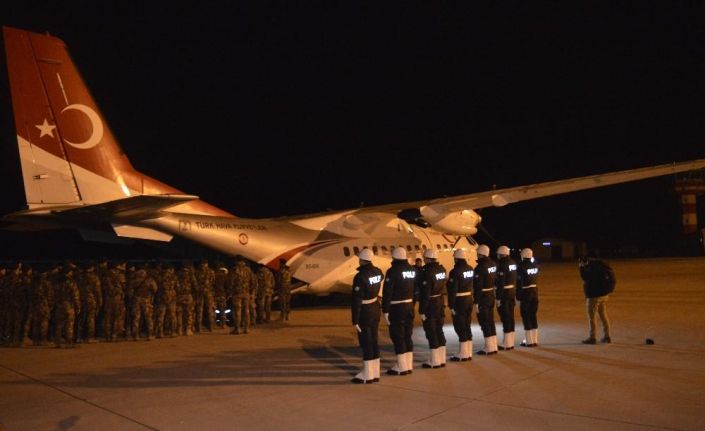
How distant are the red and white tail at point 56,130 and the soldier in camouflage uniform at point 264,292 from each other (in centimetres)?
377

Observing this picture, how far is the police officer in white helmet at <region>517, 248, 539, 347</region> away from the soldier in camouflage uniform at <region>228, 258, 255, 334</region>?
6.16 metres

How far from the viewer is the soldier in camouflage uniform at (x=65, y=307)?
1198 cm

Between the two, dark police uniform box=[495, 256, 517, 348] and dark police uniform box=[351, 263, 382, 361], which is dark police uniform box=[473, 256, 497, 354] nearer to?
dark police uniform box=[495, 256, 517, 348]

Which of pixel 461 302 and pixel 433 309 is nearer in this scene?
pixel 433 309

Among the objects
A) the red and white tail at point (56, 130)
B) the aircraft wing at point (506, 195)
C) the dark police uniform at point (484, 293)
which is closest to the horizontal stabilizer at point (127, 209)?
the red and white tail at point (56, 130)

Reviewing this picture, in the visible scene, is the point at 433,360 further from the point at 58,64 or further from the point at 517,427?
the point at 58,64

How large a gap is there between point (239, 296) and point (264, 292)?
4.80 ft

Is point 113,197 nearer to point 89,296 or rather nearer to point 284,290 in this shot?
point 89,296

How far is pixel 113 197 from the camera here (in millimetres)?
13961

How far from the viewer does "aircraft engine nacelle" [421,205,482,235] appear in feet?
64.6

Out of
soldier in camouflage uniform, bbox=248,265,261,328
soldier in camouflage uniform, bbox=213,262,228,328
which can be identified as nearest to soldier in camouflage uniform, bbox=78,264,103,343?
soldier in camouflage uniform, bbox=213,262,228,328

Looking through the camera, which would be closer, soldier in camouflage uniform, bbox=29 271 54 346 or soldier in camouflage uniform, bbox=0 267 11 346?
soldier in camouflage uniform, bbox=29 271 54 346

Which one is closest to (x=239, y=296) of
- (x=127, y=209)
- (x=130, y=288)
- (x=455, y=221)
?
(x=130, y=288)

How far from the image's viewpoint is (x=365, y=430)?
621 centimetres
